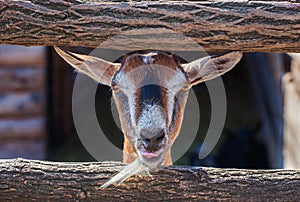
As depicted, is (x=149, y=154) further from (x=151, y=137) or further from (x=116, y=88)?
(x=116, y=88)

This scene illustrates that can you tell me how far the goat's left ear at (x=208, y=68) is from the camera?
Answer: 2.88m

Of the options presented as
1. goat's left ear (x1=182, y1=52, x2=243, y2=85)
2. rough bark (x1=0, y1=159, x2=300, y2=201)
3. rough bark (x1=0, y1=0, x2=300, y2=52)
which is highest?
rough bark (x1=0, y1=0, x2=300, y2=52)

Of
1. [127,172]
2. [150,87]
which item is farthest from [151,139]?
[150,87]

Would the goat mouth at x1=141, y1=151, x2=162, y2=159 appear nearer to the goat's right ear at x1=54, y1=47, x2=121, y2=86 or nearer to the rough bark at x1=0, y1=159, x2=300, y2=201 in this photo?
the rough bark at x1=0, y1=159, x2=300, y2=201

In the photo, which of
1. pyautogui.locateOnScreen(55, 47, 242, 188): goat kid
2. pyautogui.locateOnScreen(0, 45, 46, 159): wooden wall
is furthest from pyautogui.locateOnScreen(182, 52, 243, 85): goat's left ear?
pyautogui.locateOnScreen(0, 45, 46, 159): wooden wall

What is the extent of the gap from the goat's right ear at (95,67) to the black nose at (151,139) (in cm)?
76

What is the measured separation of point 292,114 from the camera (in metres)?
4.60

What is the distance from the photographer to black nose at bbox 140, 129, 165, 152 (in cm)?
240

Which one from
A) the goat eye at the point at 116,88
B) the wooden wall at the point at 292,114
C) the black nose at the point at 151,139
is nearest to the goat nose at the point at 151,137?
the black nose at the point at 151,139

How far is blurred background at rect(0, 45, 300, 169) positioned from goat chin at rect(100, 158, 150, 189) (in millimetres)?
2575

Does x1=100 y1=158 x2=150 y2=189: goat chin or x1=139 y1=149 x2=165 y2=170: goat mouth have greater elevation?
x1=139 y1=149 x2=165 y2=170: goat mouth

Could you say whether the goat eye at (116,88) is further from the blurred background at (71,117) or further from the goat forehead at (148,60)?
the blurred background at (71,117)

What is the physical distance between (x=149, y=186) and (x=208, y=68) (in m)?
1.03

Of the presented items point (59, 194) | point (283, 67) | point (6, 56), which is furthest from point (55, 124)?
point (59, 194)
